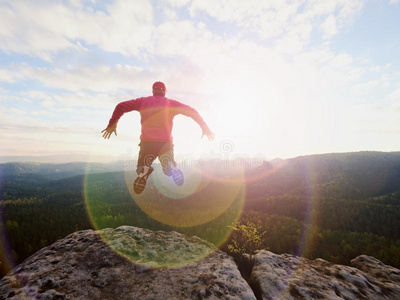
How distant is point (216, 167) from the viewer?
88062 millimetres

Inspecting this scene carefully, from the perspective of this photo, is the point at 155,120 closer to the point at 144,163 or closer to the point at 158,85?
the point at 158,85

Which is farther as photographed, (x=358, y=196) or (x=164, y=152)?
(x=358, y=196)

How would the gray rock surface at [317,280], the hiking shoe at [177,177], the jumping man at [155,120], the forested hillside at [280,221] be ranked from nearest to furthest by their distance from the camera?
the gray rock surface at [317,280]
the jumping man at [155,120]
the hiking shoe at [177,177]
the forested hillside at [280,221]

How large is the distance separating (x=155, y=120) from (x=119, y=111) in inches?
43.9

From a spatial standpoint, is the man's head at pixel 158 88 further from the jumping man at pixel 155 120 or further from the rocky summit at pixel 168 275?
the rocky summit at pixel 168 275

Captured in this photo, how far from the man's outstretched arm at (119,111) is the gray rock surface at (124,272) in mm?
3339

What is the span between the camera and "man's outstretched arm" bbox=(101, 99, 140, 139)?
18.9ft

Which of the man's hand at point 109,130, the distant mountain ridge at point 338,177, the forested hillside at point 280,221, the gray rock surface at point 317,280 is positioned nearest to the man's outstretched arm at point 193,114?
the man's hand at point 109,130

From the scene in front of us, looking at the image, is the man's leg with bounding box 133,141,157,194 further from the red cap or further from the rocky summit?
the rocky summit

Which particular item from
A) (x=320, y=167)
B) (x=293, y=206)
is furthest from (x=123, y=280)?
(x=320, y=167)

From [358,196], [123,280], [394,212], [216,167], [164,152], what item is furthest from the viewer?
[216,167]

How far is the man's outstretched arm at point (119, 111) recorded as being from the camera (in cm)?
577

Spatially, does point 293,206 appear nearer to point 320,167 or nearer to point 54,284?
point 54,284

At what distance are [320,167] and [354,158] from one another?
1916cm
